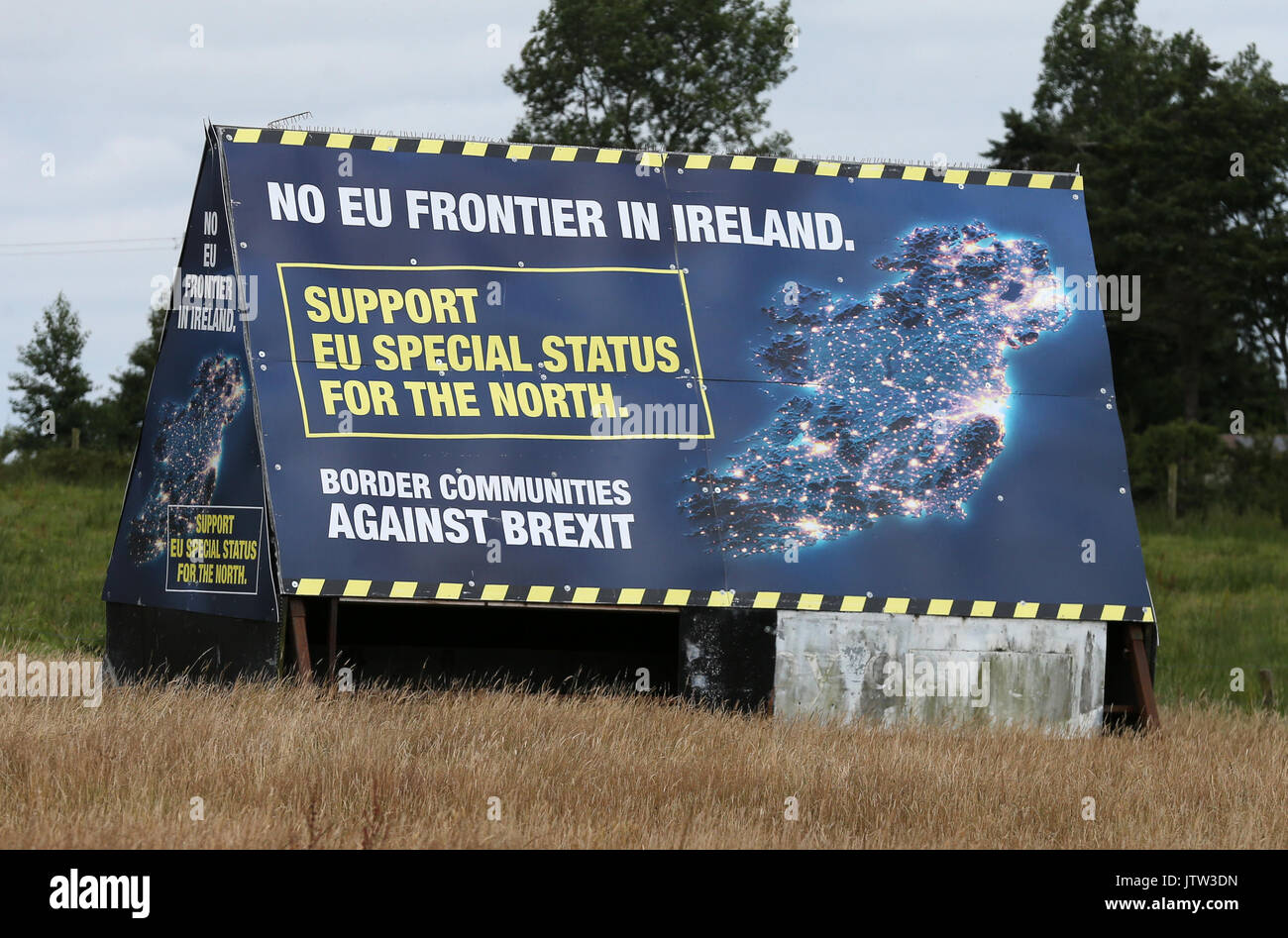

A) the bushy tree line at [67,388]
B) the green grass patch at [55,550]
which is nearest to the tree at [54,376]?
the bushy tree line at [67,388]

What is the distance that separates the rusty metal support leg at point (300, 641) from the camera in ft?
37.3

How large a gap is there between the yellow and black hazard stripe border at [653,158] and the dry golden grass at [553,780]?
4.59m

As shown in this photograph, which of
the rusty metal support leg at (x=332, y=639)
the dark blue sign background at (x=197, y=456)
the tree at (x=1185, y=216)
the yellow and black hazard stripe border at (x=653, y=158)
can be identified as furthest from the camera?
the tree at (x=1185, y=216)

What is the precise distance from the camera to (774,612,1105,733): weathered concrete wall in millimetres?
12172

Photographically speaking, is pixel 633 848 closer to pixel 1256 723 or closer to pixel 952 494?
pixel 952 494

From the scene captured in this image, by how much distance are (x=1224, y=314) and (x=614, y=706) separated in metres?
45.4

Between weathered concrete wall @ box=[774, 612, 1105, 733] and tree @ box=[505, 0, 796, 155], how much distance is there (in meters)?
39.5

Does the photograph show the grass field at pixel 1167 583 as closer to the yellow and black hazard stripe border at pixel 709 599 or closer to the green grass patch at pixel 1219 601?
the green grass patch at pixel 1219 601

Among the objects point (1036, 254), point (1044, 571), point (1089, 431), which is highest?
point (1036, 254)

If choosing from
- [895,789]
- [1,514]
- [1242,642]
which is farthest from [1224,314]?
[895,789]

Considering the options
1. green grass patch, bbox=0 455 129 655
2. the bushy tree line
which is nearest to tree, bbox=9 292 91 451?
the bushy tree line

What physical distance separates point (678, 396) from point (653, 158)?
220cm

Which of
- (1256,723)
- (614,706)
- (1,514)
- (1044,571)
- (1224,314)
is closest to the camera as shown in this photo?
(614,706)

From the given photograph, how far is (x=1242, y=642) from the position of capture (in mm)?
24609
